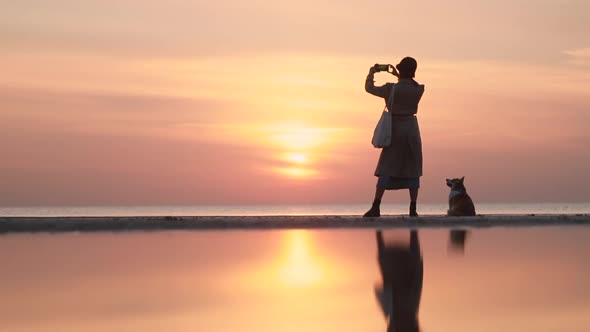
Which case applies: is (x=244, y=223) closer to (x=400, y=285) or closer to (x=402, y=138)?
(x=402, y=138)

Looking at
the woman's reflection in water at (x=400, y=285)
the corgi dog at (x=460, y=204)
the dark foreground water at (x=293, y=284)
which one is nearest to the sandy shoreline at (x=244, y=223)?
the dark foreground water at (x=293, y=284)

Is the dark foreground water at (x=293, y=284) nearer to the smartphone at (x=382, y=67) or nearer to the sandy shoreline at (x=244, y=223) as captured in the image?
the sandy shoreline at (x=244, y=223)

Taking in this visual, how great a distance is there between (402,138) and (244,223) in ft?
10.5

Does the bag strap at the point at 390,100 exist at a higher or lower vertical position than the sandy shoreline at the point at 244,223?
higher

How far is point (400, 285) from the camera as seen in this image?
24.3ft

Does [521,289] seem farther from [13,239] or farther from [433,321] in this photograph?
[13,239]

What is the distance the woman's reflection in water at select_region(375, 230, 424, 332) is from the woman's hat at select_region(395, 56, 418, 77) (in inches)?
207

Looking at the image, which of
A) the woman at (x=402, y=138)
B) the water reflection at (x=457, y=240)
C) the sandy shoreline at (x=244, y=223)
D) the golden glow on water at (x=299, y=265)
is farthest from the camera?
the woman at (x=402, y=138)

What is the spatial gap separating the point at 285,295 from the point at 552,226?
9.40 m

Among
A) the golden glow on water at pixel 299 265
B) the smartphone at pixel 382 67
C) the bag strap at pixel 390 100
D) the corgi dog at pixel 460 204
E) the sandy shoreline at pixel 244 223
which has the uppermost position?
the smartphone at pixel 382 67

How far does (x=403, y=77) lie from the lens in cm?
1611

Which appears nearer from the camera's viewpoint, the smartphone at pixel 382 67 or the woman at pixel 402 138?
the smartphone at pixel 382 67

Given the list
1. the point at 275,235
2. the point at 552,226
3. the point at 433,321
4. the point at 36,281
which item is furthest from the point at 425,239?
the point at 433,321

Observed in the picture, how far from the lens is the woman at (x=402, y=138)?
1602cm
